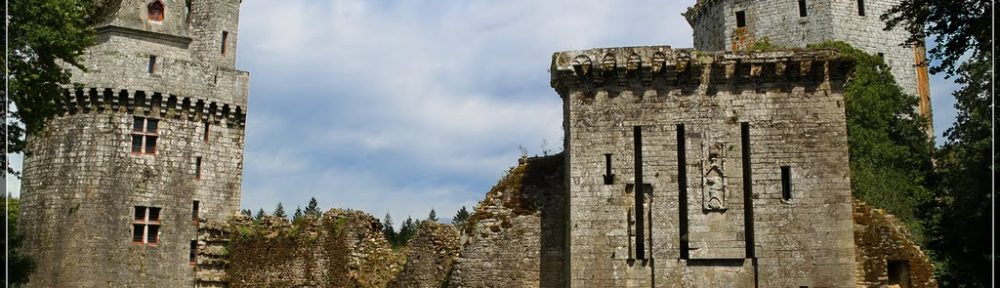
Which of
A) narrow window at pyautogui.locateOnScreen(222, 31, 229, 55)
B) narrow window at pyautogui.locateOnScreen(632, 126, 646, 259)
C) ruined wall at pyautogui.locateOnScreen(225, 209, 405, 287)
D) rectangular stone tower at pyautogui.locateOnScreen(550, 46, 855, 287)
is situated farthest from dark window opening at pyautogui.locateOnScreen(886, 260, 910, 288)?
narrow window at pyautogui.locateOnScreen(222, 31, 229, 55)

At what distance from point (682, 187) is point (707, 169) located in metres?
0.59

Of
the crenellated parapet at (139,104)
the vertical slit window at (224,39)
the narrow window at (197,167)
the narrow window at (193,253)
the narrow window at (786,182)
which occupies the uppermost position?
the vertical slit window at (224,39)

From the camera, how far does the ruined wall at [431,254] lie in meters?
23.8

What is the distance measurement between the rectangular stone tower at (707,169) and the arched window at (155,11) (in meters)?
17.3

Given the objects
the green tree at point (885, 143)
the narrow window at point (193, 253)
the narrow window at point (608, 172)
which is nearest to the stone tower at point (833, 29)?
the green tree at point (885, 143)

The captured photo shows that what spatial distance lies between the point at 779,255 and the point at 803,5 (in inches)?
1206

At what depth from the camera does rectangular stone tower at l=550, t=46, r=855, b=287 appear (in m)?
18.6

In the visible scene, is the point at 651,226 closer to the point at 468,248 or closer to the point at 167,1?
the point at 468,248

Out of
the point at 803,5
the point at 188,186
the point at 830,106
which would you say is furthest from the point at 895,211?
the point at 188,186

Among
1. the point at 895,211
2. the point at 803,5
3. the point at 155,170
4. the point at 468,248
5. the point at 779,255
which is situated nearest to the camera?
the point at 779,255

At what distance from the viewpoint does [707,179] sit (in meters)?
19.0

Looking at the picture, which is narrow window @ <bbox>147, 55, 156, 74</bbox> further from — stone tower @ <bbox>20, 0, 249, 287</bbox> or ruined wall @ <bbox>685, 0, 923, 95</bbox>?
ruined wall @ <bbox>685, 0, 923, 95</bbox>

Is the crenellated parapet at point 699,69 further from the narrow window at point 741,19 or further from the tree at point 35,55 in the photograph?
the narrow window at point 741,19

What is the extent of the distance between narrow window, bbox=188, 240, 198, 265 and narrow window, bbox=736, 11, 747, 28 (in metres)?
28.3
